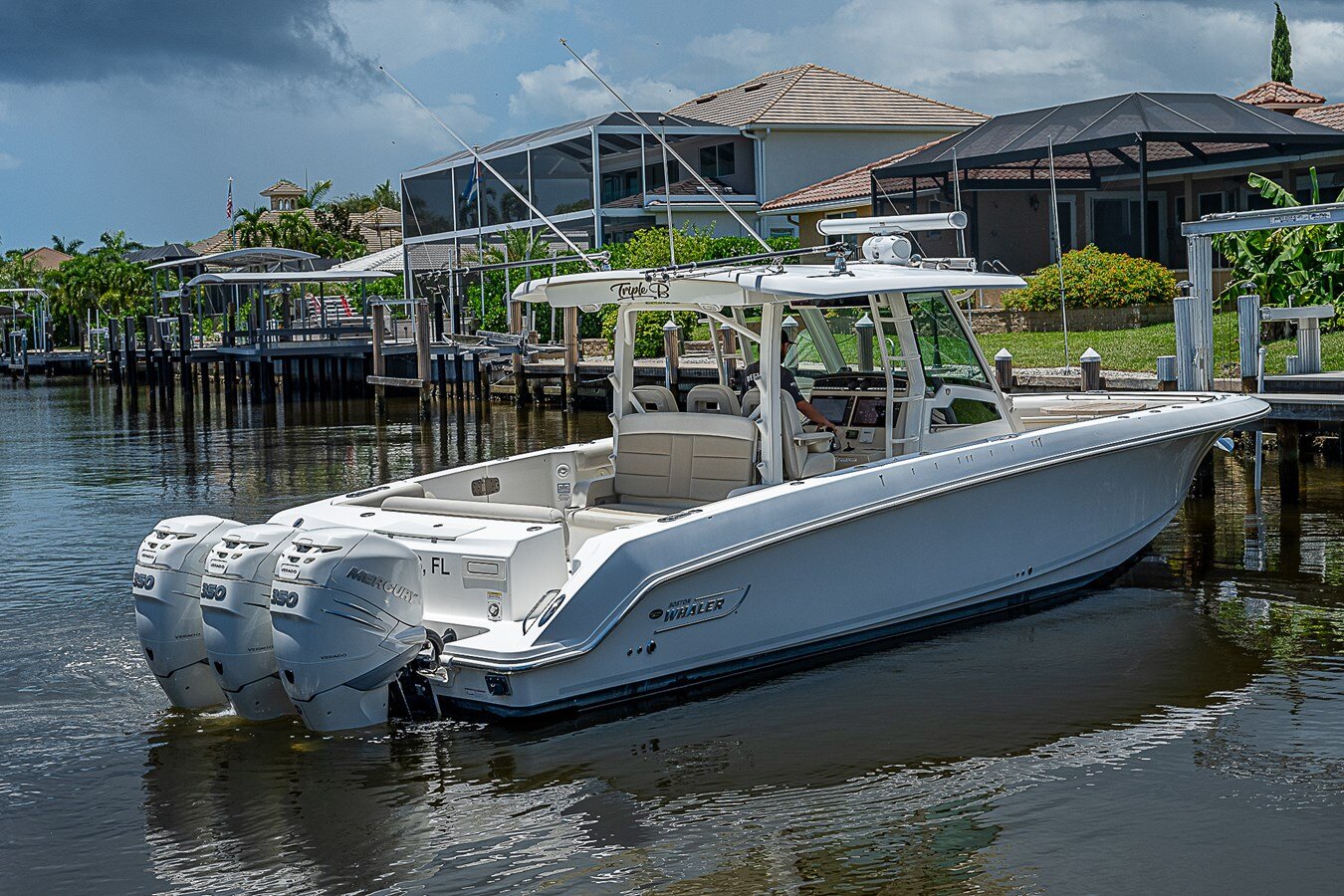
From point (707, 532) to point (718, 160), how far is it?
1395 inches

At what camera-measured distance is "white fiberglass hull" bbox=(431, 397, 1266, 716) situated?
7.21 meters

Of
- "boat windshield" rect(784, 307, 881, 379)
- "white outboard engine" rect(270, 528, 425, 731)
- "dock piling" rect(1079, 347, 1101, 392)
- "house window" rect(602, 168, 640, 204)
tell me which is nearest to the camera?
"white outboard engine" rect(270, 528, 425, 731)

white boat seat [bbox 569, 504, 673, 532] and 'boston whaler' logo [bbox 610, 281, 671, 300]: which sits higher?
'boston whaler' logo [bbox 610, 281, 671, 300]

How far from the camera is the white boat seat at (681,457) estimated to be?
8.68 m

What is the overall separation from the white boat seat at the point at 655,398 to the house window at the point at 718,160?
33.3 m

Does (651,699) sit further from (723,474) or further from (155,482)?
(155,482)

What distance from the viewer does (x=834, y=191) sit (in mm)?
37594

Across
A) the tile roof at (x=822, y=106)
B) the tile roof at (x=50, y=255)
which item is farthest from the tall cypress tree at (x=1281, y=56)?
the tile roof at (x=50, y=255)

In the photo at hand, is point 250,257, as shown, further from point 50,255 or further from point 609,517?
point 50,255

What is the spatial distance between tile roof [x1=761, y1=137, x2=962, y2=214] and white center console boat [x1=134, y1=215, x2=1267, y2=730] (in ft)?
84.3

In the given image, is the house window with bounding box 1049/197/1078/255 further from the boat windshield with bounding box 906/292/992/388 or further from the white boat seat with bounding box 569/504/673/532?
the white boat seat with bounding box 569/504/673/532

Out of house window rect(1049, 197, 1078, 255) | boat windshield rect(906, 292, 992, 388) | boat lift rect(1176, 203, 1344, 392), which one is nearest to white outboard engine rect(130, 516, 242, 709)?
boat windshield rect(906, 292, 992, 388)

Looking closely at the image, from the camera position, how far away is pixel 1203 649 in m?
8.95

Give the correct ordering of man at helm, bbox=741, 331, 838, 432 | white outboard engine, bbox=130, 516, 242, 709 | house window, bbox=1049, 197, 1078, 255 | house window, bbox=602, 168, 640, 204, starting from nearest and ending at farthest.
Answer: white outboard engine, bbox=130, 516, 242, 709 < man at helm, bbox=741, 331, 838, 432 < house window, bbox=1049, 197, 1078, 255 < house window, bbox=602, 168, 640, 204
